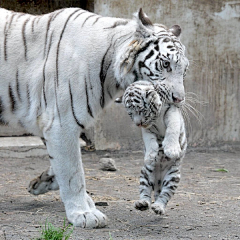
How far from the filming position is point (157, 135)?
3.79 meters

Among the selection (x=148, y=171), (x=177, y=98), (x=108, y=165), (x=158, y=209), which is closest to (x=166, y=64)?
(x=177, y=98)

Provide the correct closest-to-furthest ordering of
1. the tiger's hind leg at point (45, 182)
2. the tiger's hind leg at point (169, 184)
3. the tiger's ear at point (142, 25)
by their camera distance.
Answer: the tiger's ear at point (142, 25) → the tiger's hind leg at point (169, 184) → the tiger's hind leg at point (45, 182)

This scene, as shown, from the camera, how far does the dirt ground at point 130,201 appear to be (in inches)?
140

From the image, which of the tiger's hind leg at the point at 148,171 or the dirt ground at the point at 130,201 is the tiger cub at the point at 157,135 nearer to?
the tiger's hind leg at the point at 148,171

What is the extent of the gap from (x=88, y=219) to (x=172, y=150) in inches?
29.6

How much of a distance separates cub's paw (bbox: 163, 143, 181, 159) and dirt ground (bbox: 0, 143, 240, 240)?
1.73 ft

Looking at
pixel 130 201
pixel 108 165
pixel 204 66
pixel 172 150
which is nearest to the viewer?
pixel 172 150

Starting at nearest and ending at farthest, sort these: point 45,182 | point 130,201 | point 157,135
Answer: point 157,135 < point 45,182 < point 130,201

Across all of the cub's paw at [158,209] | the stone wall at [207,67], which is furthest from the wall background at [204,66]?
the cub's paw at [158,209]

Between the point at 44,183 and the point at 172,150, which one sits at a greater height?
the point at 172,150

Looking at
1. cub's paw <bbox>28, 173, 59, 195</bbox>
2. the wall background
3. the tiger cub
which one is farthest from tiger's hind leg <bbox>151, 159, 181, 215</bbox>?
the wall background

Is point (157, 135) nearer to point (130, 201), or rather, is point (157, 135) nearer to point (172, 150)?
point (172, 150)

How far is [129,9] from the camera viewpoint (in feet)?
22.4

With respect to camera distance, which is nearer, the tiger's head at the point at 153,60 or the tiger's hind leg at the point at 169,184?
the tiger's head at the point at 153,60
